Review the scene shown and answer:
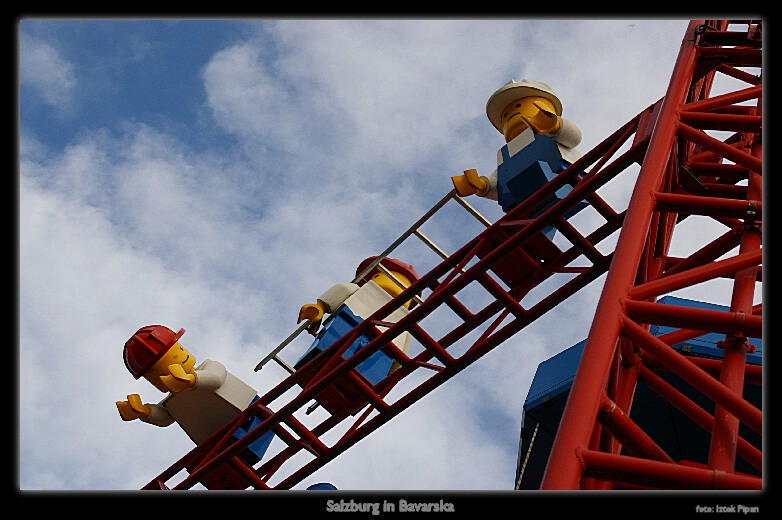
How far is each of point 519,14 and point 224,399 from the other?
27.2ft

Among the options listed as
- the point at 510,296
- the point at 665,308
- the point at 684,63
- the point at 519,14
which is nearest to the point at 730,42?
the point at 684,63

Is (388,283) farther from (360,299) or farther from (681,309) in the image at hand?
(681,309)

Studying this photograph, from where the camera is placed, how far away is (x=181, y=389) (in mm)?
12102

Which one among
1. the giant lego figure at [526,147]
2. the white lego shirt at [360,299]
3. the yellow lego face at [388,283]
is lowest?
the white lego shirt at [360,299]

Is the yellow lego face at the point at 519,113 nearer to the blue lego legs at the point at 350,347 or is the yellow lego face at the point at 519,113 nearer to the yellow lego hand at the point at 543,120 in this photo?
the yellow lego hand at the point at 543,120

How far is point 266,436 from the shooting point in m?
11.8

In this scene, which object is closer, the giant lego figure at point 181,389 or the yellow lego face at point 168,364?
the giant lego figure at point 181,389

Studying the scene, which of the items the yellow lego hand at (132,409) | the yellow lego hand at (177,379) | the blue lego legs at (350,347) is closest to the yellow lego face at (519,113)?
the blue lego legs at (350,347)

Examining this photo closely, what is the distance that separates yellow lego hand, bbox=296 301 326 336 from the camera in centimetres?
1194

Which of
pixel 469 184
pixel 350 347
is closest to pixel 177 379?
pixel 350 347

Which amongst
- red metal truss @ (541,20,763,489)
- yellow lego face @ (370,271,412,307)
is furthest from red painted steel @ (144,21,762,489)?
yellow lego face @ (370,271,412,307)

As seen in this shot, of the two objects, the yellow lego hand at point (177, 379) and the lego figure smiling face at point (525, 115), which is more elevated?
the lego figure smiling face at point (525, 115)

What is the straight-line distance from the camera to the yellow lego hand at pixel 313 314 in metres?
11.9

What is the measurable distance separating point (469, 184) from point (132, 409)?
193 inches
